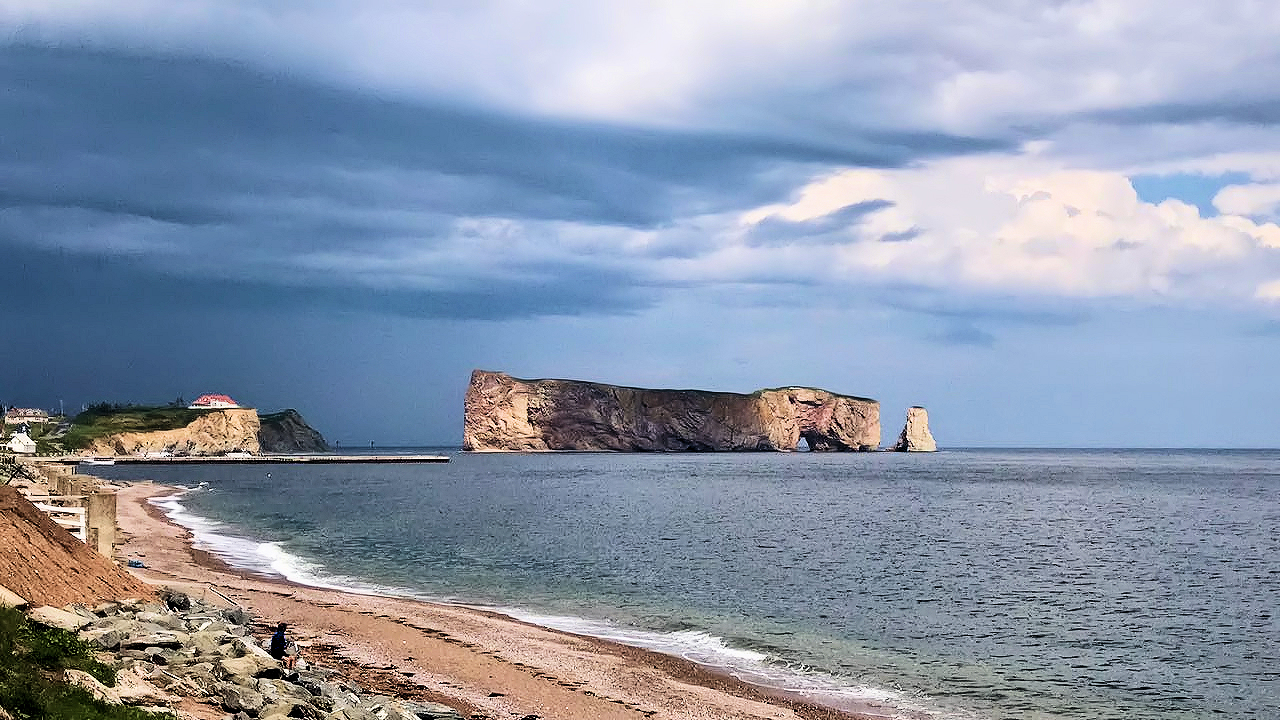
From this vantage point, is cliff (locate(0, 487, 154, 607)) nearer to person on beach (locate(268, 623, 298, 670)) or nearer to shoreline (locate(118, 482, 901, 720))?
person on beach (locate(268, 623, 298, 670))

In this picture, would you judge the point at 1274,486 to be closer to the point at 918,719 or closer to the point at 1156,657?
the point at 1156,657

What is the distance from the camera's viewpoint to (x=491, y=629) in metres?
30.7

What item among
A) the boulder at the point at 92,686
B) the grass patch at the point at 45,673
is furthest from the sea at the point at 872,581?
the boulder at the point at 92,686

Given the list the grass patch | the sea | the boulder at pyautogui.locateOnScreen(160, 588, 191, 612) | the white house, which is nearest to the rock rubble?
the grass patch

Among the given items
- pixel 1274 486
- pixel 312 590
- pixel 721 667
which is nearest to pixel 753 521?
pixel 312 590

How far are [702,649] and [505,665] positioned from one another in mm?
6481

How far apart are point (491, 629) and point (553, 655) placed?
4146 millimetres

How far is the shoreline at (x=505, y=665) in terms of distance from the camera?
867 inches

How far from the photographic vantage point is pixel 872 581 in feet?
144

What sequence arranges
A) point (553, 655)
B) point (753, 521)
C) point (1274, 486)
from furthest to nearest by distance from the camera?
1. point (1274, 486)
2. point (753, 521)
3. point (553, 655)

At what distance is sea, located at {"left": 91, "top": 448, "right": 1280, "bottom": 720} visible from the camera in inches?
1041

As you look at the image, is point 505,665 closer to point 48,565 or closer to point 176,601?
point 176,601

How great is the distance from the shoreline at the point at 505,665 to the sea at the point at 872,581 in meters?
1.77

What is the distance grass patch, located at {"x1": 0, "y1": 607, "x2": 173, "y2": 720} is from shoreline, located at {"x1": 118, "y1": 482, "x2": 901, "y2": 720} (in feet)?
26.2
